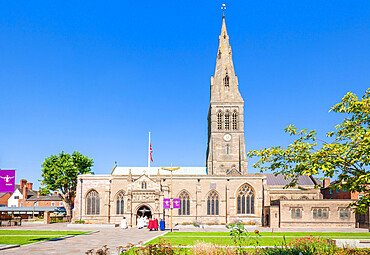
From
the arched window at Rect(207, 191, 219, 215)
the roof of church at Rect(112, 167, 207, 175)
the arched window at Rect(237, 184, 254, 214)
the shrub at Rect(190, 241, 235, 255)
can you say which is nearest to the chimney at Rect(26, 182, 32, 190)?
the roof of church at Rect(112, 167, 207, 175)

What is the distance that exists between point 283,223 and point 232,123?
22.1 meters

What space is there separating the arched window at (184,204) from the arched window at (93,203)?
534 inches

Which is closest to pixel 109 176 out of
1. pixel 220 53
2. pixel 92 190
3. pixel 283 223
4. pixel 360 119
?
pixel 92 190

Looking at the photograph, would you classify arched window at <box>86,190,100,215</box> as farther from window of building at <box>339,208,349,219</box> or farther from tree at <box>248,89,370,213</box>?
tree at <box>248,89,370,213</box>

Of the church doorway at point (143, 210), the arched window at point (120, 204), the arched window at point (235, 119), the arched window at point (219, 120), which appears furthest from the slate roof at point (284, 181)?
the arched window at point (120, 204)

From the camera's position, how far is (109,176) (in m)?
57.5

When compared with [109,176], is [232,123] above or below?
above

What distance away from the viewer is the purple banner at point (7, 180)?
33044 mm

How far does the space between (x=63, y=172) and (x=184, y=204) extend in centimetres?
2196

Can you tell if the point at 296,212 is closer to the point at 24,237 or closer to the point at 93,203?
the point at 93,203

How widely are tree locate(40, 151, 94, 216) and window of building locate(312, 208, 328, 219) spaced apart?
39.7 metres

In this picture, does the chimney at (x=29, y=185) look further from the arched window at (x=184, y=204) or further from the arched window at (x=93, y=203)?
the arched window at (x=184, y=204)

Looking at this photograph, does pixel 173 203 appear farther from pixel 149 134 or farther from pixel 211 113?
pixel 211 113

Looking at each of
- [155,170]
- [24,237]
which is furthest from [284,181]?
[24,237]
